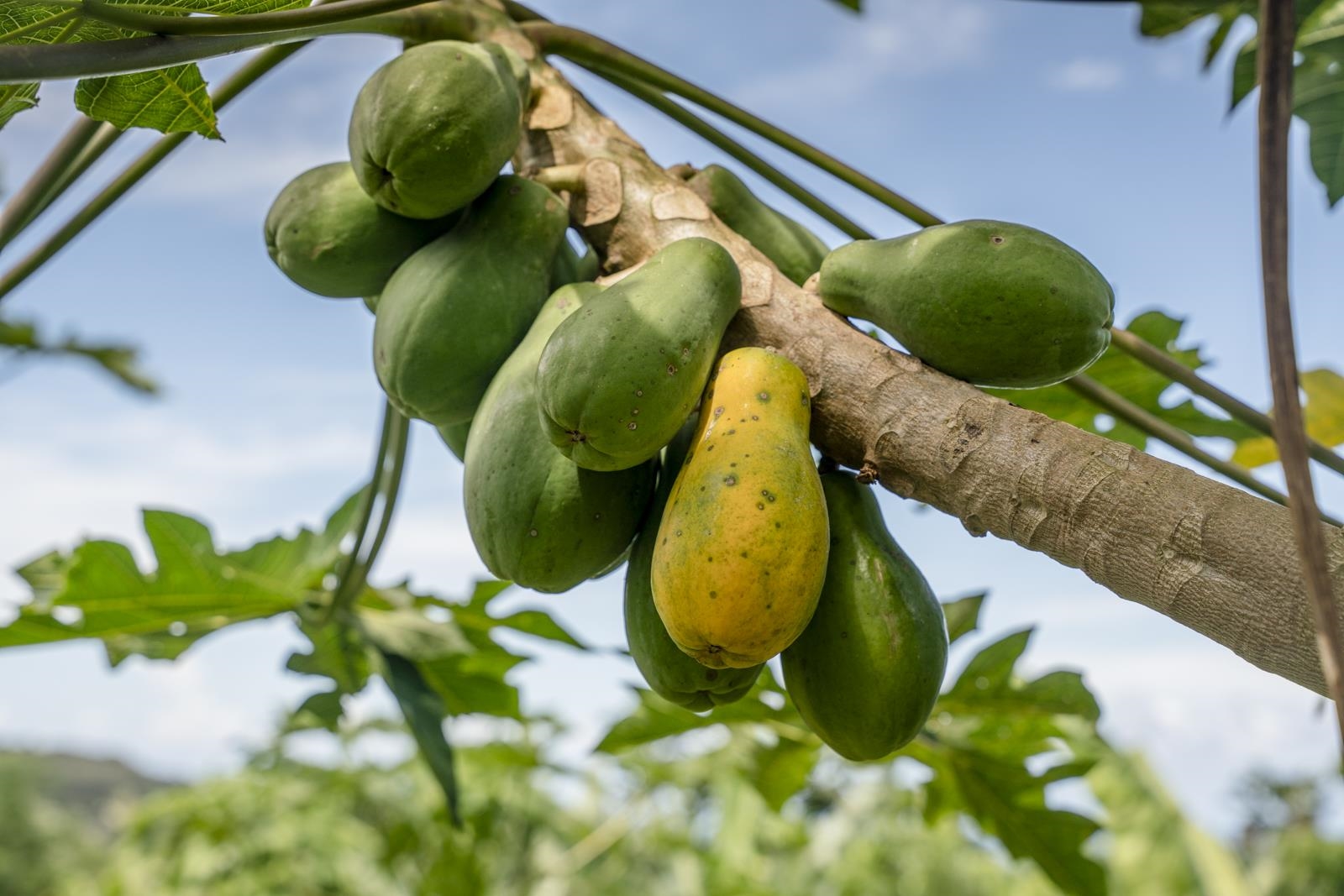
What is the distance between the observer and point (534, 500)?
49.2 inches

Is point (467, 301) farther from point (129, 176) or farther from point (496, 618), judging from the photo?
point (496, 618)

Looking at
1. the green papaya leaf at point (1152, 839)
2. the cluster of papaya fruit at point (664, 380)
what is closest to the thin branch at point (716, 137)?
the cluster of papaya fruit at point (664, 380)

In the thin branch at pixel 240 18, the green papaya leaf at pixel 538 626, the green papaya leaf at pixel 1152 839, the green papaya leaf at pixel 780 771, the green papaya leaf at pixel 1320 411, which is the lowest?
the green papaya leaf at pixel 1152 839

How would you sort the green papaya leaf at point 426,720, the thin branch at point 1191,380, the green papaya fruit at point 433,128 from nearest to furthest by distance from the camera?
the green papaya fruit at point 433,128 → the thin branch at point 1191,380 → the green papaya leaf at point 426,720

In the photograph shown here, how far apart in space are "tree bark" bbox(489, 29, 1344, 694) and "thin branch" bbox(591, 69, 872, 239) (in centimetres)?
31

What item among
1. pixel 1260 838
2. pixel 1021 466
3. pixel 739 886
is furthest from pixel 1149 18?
pixel 1260 838

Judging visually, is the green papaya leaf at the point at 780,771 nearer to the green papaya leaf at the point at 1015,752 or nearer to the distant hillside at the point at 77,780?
the green papaya leaf at the point at 1015,752

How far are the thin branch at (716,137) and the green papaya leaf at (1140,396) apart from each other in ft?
1.86

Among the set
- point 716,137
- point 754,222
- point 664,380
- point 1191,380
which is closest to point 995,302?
point 664,380

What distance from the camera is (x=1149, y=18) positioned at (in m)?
2.21

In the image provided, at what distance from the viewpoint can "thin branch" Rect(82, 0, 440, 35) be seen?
43.7 inches

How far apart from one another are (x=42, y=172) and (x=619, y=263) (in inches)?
37.1

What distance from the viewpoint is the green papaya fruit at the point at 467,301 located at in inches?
54.9

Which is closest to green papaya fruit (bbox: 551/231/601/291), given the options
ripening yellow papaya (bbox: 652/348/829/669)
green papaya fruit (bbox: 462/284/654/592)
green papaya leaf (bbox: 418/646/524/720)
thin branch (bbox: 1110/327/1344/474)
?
green papaya fruit (bbox: 462/284/654/592)
